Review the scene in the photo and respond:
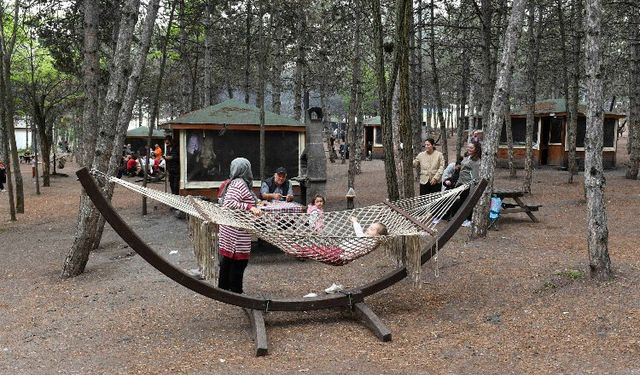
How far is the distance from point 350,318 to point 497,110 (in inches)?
147

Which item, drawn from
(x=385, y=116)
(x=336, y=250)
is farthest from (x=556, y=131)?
(x=336, y=250)

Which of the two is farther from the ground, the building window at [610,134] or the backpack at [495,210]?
the building window at [610,134]

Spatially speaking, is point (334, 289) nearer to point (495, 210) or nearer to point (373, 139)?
point (495, 210)

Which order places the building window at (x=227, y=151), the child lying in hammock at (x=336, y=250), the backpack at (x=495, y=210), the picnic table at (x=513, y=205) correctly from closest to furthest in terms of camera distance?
the child lying in hammock at (x=336, y=250) → the backpack at (x=495, y=210) → the picnic table at (x=513, y=205) → the building window at (x=227, y=151)

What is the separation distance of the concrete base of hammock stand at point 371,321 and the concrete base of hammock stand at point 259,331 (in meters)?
0.85

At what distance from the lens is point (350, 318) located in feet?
17.7

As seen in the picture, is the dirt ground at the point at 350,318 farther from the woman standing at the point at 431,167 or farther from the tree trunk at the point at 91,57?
the tree trunk at the point at 91,57

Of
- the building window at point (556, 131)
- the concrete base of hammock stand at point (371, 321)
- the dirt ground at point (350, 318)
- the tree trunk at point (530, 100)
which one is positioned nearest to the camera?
the dirt ground at point (350, 318)

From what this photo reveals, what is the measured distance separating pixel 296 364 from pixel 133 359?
1.24 meters

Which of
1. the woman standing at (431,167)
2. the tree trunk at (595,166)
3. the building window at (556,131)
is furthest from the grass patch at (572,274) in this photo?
the building window at (556,131)

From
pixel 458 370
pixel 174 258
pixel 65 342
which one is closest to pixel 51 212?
pixel 174 258

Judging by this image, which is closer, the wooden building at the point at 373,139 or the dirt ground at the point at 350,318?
the dirt ground at the point at 350,318

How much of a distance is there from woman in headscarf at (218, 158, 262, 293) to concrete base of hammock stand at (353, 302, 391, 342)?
1.11 meters

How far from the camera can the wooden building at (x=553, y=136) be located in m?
20.3
